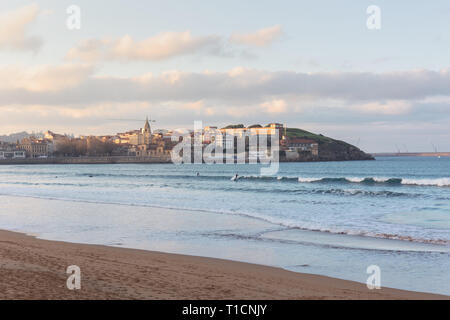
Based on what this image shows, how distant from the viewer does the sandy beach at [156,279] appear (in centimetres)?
669

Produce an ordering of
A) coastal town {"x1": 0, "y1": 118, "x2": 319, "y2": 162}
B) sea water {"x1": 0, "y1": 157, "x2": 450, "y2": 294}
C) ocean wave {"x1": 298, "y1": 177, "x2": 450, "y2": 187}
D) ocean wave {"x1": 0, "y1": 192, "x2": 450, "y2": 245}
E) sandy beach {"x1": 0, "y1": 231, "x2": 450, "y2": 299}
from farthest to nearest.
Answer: coastal town {"x1": 0, "y1": 118, "x2": 319, "y2": 162} → ocean wave {"x1": 298, "y1": 177, "x2": 450, "y2": 187} → ocean wave {"x1": 0, "y1": 192, "x2": 450, "y2": 245} → sea water {"x1": 0, "y1": 157, "x2": 450, "y2": 294} → sandy beach {"x1": 0, "y1": 231, "x2": 450, "y2": 299}

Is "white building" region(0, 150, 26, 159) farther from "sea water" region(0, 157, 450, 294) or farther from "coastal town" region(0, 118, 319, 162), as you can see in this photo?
"sea water" region(0, 157, 450, 294)

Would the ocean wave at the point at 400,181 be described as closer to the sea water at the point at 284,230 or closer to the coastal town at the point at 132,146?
the sea water at the point at 284,230

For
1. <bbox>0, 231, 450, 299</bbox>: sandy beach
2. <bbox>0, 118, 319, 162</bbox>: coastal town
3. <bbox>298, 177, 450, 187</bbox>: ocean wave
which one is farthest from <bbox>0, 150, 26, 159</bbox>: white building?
<bbox>0, 231, 450, 299</bbox>: sandy beach

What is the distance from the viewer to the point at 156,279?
25.9ft

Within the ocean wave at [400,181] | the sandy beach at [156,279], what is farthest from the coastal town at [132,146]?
the sandy beach at [156,279]

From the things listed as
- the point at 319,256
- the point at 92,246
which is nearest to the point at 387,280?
the point at 319,256

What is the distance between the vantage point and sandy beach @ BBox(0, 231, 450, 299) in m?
6.69

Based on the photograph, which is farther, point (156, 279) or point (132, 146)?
point (132, 146)

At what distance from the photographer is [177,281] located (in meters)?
7.83

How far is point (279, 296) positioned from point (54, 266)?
4248mm

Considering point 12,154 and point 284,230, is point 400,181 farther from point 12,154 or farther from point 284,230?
point 12,154

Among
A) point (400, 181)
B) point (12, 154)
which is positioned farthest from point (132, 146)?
point (400, 181)

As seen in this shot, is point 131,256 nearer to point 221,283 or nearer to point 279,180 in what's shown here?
point 221,283
